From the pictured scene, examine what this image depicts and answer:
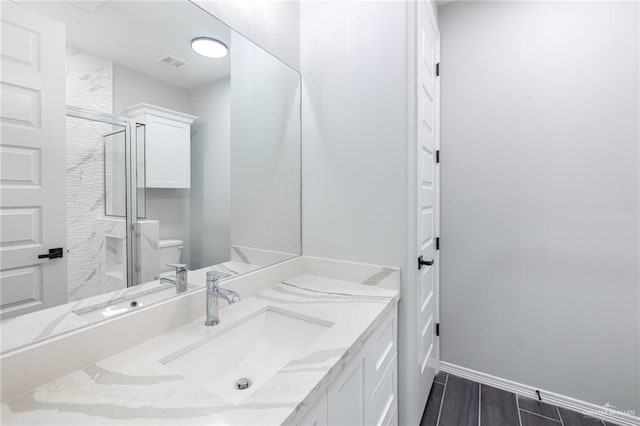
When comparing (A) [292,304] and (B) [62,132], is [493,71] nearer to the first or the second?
(A) [292,304]

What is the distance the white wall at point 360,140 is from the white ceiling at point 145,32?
56 centimetres

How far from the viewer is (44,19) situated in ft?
2.23

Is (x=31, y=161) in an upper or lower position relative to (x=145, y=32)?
lower

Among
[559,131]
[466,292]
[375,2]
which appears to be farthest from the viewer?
[466,292]

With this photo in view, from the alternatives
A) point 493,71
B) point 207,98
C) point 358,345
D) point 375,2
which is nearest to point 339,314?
point 358,345

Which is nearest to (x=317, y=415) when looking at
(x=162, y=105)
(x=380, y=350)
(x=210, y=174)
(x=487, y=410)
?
(x=380, y=350)

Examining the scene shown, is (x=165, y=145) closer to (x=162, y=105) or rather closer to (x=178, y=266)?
(x=162, y=105)

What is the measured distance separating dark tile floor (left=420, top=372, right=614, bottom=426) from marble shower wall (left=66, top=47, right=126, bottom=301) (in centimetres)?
175

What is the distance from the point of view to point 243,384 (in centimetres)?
86

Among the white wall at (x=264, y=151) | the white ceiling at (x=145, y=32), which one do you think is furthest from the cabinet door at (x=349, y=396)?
the white ceiling at (x=145, y=32)

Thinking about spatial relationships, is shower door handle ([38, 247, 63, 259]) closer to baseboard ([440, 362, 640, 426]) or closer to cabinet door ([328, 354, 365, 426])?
cabinet door ([328, 354, 365, 426])

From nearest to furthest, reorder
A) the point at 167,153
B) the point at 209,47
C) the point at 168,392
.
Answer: the point at 168,392 → the point at 167,153 → the point at 209,47

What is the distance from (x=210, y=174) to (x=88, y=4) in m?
0.57

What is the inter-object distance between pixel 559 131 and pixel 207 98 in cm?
191
